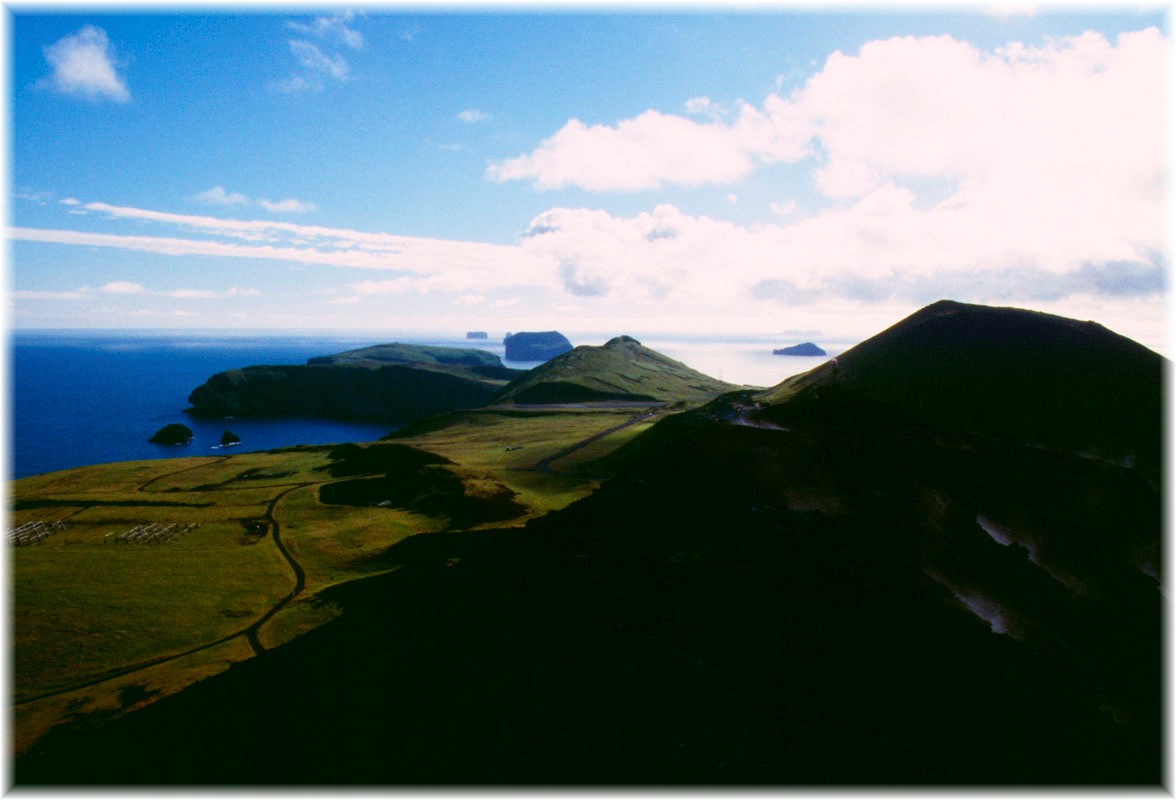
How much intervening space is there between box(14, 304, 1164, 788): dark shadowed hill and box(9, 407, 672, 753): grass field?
14.3ft

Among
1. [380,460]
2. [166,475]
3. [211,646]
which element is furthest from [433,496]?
[166,475]

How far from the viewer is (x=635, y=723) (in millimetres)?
36156

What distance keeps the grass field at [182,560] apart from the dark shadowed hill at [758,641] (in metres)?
4.35

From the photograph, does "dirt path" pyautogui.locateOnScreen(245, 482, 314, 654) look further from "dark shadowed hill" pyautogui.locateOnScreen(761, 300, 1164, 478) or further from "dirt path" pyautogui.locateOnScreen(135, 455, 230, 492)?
"dark shadowed hill" pyautogui.locateOnScreen(761, 300, 1164, 478)

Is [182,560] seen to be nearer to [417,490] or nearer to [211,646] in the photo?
[211,646]

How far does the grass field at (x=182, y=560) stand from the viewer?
45.8m

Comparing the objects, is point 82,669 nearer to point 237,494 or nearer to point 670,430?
point 237,494

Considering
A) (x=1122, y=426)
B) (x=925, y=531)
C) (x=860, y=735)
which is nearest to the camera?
(x=860, y=735)

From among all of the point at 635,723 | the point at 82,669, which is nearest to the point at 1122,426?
the point at 635,723

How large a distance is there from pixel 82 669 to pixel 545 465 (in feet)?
224

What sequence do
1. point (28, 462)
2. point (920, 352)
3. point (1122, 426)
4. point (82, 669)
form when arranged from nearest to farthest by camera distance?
point (82, 669)
point (1122, 426)
point (920, 352)
point (28, 462)

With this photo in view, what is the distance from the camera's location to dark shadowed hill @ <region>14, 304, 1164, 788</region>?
1372 inches

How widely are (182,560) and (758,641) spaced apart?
6162 centimetres

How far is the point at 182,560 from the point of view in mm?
66312
